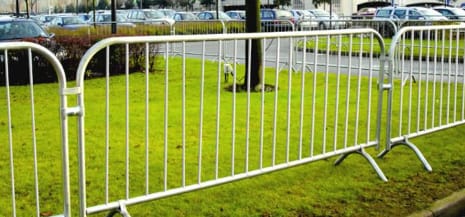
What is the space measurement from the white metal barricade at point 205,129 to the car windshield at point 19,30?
11.7ft

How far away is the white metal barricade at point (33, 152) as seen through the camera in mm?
4023

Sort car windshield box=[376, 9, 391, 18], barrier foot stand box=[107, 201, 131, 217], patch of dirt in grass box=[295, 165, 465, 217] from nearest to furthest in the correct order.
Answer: barrier foot stand box=[107, 201, 131, 217], patch of dirt in grass box=[295, 165, 465, 217], car windshield box=[376, 9, 391, 18]

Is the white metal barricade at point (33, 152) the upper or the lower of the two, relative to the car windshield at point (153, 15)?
lower

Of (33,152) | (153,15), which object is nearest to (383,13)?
(153,15)

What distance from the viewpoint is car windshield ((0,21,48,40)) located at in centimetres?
1538

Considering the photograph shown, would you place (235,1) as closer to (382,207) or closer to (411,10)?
(411,10)

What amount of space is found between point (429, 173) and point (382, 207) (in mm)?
1223

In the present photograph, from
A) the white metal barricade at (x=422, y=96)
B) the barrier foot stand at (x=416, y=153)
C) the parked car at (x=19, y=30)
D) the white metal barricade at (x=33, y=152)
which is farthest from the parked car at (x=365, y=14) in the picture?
the barrier foot stand at (x=416, y=153)

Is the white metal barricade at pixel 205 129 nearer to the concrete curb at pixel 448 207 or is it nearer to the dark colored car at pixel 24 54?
the concrete curb at pixel 448 207

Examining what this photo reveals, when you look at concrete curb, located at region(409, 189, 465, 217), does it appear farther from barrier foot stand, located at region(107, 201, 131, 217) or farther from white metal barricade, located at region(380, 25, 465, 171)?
barrier foot stand, located at region(107, 201, 131, 217)

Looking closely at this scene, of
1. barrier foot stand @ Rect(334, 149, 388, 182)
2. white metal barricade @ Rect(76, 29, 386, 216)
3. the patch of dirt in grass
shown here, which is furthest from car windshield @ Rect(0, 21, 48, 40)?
the patch of dirt in grass

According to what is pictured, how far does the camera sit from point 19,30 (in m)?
15.7

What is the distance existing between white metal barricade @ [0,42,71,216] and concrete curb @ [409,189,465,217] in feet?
9.24

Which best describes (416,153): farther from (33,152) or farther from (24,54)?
(24,54)
